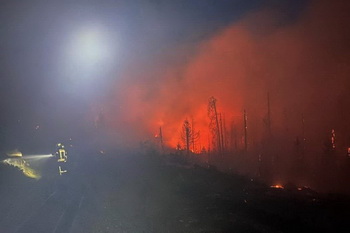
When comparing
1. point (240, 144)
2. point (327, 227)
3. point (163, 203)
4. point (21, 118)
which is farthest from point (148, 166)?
point (240, 144)

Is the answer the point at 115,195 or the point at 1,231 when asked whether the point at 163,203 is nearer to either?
the point at 115,195

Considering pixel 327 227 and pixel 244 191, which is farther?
pixel 244 191

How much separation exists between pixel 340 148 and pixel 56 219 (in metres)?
79.6

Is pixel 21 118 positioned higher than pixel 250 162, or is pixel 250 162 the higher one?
pixel 21 118

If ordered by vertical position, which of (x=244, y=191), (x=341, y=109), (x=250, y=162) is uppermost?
(x=341, y=109)

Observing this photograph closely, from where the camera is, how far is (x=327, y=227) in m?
18.0

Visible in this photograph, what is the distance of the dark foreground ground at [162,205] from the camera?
1781cm

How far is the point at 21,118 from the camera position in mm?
68688

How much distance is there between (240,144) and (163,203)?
89.3 m

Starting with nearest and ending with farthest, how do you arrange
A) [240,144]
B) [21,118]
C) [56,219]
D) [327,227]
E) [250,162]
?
[327,227], [56,219], [21,118], [250,162], [240,144]

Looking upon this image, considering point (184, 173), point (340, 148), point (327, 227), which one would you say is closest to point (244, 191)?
point (184, 173)

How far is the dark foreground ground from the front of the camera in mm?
17812

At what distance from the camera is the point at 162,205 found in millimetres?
21812

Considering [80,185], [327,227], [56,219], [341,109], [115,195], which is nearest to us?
[327,227]
